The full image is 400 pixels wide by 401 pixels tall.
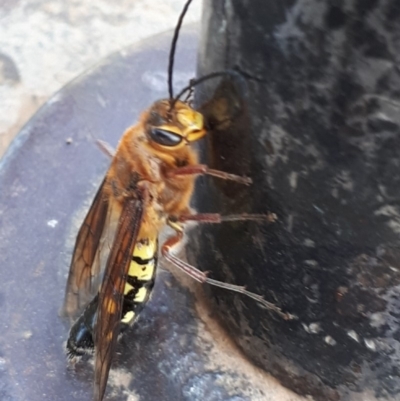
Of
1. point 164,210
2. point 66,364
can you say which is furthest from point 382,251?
point 66,364

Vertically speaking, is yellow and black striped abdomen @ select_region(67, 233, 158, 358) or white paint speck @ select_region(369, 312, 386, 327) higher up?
white paint speck @ select_region(369, 312, 386, 327)

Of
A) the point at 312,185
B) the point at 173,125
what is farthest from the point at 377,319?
the point at 173,125

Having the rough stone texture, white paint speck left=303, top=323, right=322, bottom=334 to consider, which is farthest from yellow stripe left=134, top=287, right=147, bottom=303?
the rough stone texture

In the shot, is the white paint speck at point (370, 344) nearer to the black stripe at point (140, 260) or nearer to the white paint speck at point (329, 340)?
the white paint speck at point (329, 340)

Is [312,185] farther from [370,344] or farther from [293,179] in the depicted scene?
[370,344]

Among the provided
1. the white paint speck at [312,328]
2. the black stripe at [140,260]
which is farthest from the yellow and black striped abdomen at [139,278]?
the white paint speck at [312,328]

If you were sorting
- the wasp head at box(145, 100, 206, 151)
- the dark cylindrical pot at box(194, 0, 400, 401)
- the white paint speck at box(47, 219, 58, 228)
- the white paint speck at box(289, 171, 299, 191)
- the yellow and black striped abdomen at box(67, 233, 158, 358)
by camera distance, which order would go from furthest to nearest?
the white paint speck at box(47, 219, 58, 228) < the yellow and black striped abdomen at box(67, 233, 158, 358) < the wasp head at box(145, 100, 206, 151) < the white paint speck at box(289, 171, 299, 191) < the dark cylindrical pot at box(194, 0, 400, 401)

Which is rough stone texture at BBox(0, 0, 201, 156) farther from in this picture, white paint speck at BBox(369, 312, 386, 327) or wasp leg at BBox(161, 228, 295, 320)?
white paint speck at BBox(369, 312, 386, 327)

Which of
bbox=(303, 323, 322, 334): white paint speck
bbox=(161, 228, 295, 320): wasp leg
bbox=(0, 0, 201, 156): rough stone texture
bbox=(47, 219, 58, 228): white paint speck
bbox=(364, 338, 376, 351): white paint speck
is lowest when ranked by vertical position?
bbox=(0, 0, 201, 156): rough stone texture
